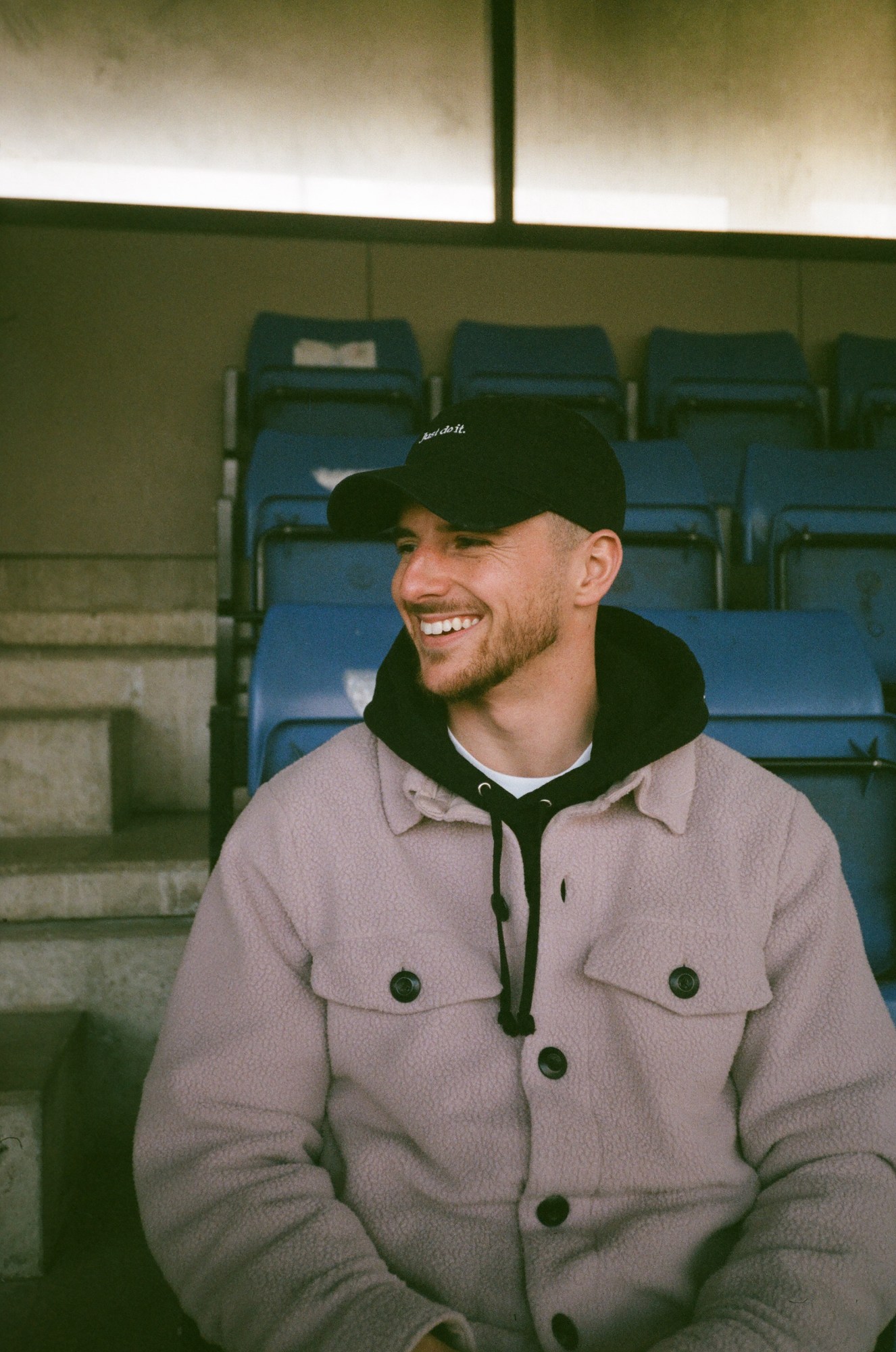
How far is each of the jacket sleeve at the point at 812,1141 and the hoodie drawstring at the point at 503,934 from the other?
0.69 ft

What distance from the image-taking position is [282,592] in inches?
82.7

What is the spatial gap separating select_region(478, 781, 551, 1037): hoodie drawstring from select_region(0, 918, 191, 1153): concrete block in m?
0.90

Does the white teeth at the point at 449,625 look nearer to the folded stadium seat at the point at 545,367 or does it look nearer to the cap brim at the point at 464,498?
the cap brim at the point at 464,498

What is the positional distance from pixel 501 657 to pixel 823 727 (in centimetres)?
67

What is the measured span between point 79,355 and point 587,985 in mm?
3400

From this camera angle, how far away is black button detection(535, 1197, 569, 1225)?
791 mm

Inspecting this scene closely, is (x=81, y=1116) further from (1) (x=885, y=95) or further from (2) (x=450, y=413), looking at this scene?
(1) (x=885, y=95)

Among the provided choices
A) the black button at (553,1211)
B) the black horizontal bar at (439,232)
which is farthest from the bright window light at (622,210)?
the black button at (553,1211)

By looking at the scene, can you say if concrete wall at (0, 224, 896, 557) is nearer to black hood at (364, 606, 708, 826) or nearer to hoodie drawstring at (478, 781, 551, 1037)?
black hood at (364, 606, 708, 826)

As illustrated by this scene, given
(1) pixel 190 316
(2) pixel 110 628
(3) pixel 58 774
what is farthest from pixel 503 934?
(1) pixel 190 316

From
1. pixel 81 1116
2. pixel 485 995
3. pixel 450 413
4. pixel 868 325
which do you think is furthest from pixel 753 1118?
pixel 868 325

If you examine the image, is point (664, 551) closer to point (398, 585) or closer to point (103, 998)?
point (398, 585)

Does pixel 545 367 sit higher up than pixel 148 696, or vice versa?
pixel 545 367

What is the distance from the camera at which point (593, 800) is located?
93 cm
